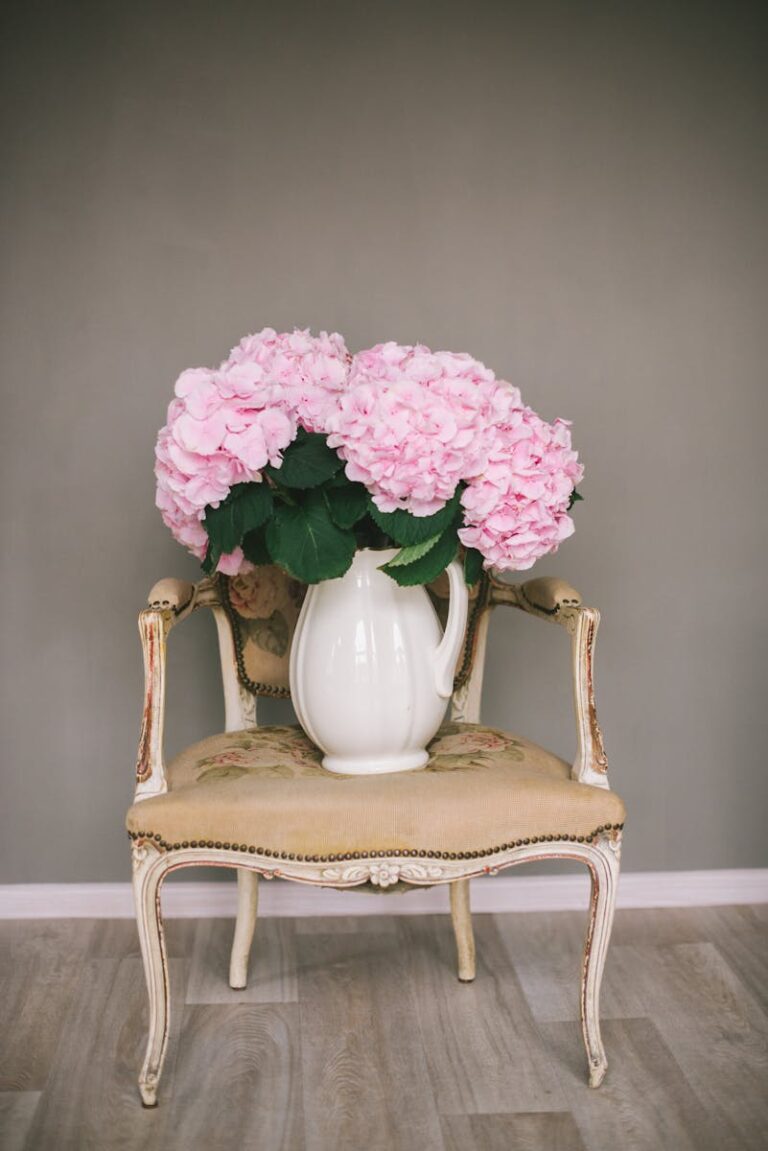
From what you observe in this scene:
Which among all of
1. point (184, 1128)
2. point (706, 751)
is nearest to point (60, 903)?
point (184, 1128)

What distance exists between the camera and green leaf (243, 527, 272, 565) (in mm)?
1976

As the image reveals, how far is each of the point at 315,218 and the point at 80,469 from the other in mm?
711

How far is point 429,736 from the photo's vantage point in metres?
1.99

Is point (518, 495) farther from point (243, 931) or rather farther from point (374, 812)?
point (243, 931)

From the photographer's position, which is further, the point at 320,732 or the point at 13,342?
the point at 13,342

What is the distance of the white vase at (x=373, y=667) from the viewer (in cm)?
191

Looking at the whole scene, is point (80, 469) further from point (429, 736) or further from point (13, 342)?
point (429, 736)

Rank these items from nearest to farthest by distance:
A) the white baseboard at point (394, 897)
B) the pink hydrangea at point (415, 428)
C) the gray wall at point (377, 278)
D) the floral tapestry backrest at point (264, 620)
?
the pink hydrangea at point (415, 428) < the floral tapestry backrest at point (264, 620) < the gray wall at point (377, 278) < the white baseboard at point (394, 897)

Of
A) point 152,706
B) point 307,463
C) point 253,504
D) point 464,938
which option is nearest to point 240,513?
point 253,504

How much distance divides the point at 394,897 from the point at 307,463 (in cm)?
121

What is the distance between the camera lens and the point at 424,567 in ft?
6.07

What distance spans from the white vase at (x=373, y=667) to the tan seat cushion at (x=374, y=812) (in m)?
0.06

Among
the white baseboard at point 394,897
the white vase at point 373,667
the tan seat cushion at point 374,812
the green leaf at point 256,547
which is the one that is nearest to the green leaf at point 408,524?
the white vase at point 373,667

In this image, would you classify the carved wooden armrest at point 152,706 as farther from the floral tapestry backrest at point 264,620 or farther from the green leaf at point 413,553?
the green leaf at point 413,553
